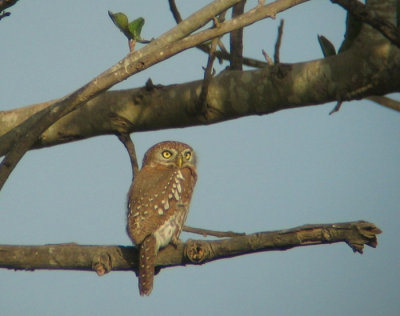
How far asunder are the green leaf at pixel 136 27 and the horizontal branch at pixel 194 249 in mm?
1427

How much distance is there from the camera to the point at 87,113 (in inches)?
→ 223

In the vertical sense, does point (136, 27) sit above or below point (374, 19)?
above

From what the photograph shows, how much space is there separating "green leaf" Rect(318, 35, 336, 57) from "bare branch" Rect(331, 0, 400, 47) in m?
0.98

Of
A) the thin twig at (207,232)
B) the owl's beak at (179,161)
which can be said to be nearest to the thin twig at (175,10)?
the thin twig at (207,232)

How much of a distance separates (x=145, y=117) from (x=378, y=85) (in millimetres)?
1874

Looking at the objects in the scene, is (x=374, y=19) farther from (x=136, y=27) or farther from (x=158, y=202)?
(x=158, y=202)

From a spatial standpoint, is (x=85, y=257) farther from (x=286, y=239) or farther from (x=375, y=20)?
(x=375, y=20)

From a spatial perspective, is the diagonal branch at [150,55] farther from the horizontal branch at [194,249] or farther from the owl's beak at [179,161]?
the owl's beak at [179,161]

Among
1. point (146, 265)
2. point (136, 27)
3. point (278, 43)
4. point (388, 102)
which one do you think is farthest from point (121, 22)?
point (388, 102)

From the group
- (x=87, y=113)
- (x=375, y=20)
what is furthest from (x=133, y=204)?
(x=375, y=20)

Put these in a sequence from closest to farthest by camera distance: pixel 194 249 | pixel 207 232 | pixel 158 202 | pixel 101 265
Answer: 1. pixel 194 249
2. pixel 101 265
3. pixel 207 232
4. pixel 158 202

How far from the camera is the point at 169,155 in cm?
837

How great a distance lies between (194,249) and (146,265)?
1.34m

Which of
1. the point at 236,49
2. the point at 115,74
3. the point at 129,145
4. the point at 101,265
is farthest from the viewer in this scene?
the point at 129,145
